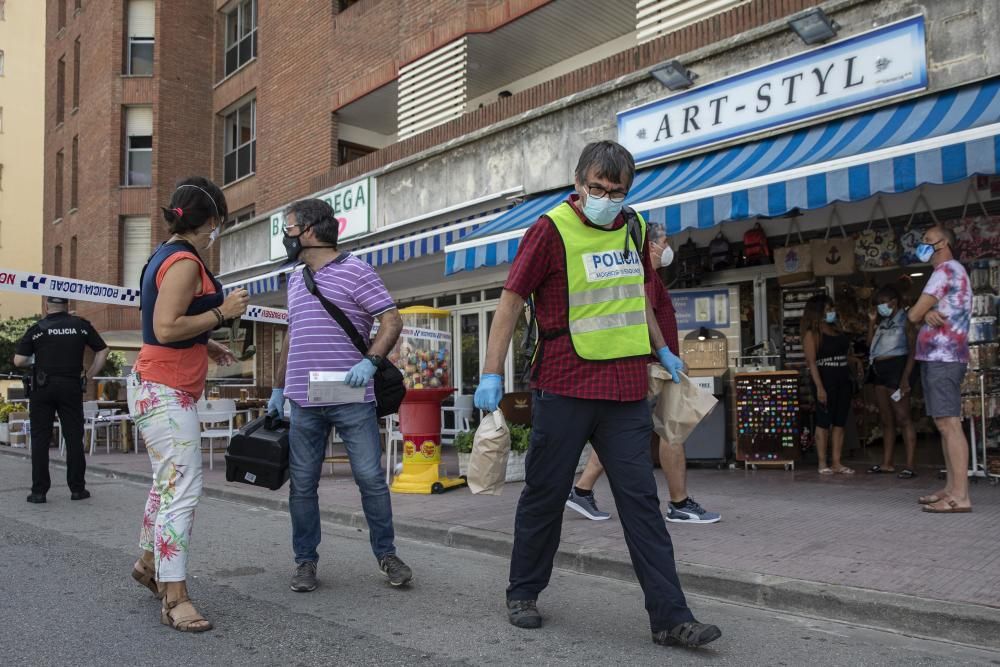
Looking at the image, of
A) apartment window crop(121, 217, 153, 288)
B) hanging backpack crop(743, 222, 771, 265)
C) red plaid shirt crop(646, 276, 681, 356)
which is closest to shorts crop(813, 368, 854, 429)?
hanging backpack crop(743, 222, 771, 265)

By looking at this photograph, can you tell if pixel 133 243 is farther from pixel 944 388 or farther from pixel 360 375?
pixel 944 388

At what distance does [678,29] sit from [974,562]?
7060mm

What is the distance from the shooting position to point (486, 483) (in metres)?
3.86

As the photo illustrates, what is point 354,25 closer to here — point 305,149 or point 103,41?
point 305,149

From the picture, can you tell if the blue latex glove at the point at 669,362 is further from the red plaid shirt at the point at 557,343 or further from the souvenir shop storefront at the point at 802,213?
the souvenir shop storefront at the point at 802,213

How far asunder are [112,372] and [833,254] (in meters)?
20.4

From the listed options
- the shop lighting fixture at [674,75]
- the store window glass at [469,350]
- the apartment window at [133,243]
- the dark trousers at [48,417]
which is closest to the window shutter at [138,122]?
the apartment window at [133,243]

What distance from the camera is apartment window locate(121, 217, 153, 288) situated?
2594 cm

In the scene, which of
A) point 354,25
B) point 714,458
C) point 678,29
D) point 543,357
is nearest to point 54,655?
point 543,357

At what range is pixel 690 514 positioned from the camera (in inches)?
225

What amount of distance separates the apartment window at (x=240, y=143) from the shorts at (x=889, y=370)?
16.2 m

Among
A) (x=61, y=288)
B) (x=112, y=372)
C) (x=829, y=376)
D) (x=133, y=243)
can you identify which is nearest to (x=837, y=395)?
(x=829, y=376)

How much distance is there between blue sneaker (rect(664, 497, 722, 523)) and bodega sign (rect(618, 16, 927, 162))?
13.9 feet

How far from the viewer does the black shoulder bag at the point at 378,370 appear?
4.19m
